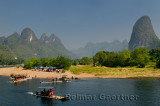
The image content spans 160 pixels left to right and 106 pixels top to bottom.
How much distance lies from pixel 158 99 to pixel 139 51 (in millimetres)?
126843

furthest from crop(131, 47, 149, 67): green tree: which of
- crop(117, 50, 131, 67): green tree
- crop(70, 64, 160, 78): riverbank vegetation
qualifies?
crop(70, 64, 160, 78): riverbank vegetation

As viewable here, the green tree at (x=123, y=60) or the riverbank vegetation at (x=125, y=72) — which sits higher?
the green tree at (x=123, y=60)

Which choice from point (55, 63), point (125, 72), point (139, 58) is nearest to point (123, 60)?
point (139, 58)

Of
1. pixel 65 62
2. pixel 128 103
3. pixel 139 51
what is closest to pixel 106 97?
pixel 128 103

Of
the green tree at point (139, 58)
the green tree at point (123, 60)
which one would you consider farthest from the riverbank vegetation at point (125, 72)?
the green tree at point (123, 60)

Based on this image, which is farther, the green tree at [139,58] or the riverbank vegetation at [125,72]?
the green tree at [139,58]

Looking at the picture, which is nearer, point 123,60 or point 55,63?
point 55,63

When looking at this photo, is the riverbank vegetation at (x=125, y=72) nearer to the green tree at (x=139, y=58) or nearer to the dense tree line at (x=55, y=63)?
the dense tree line at (x=55, y=63)

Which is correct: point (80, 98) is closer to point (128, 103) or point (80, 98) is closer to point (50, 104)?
point (50, 104)

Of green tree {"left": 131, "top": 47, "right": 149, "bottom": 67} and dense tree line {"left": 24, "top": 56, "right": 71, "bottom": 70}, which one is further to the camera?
green tree {"left": 131, "top": 47, "right": 149, "bottom": 67}

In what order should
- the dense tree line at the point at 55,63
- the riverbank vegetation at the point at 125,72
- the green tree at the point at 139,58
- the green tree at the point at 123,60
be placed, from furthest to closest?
the green tree at the point at 123,60 → the green tree at the point at 139,58 → the dense tree line at the point at 55,63 → the riverbank vegetation at the point at 125,72

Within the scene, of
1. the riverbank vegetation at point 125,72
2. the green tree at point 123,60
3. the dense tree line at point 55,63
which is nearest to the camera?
the riverbank vegetation at point 125,72

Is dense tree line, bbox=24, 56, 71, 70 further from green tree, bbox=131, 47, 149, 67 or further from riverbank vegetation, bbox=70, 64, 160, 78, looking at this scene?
green tree, bbox=131, 47, 149, 67

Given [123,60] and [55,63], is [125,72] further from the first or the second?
[55,63]
